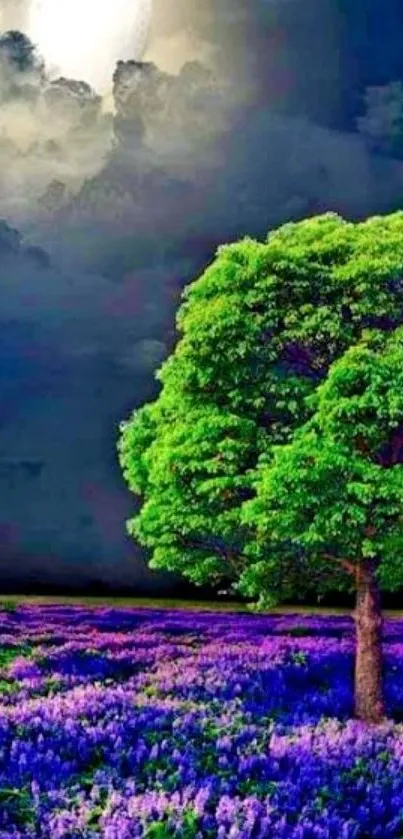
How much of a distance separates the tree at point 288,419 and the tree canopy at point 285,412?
0.05 feet

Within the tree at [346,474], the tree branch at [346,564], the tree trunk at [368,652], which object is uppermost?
the tree at [346,474]

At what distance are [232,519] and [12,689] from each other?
2.69 m

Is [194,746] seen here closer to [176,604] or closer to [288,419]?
[288,419]

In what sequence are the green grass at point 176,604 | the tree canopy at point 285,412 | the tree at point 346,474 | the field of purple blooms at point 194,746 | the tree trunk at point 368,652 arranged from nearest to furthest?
1. the field of purple blooms at point 194,746
2. the tree at point 346,474
3. the tree canopy at point 285,412
4. the tree trunk at point 368,652
5. the green grass at point 176,604

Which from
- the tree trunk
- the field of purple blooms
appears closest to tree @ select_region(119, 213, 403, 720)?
the tree trunk

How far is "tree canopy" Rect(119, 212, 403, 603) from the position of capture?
9.09 m

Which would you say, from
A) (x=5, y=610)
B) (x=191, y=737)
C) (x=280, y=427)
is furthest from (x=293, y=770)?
(x=5, y=610)

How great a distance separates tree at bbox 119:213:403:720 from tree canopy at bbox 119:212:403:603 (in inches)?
0.6

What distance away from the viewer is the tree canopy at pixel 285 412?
29.8 feet

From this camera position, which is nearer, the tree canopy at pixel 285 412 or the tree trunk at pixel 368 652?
the tree canopy at pixel 285 412

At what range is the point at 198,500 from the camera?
9883mm

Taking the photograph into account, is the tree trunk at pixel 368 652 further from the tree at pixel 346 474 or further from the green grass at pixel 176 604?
the green grass at pixel 176 604

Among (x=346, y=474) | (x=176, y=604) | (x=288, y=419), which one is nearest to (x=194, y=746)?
(x=346, y=474)

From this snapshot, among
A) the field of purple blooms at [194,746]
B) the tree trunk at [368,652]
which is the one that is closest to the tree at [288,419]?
the tree trunk at [368,652]
